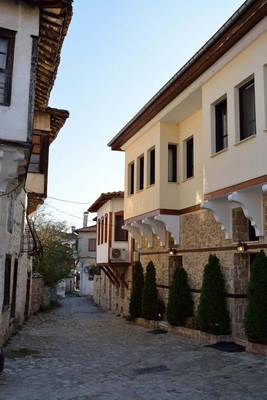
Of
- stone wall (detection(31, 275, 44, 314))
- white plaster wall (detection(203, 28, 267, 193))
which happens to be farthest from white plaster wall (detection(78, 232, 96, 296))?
white plaster wall (detection(203, 28, 267, 193))

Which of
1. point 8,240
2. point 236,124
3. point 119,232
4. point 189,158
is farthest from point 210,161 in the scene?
point 119,232

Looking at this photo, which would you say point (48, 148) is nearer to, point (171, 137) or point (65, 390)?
point (171, 137)

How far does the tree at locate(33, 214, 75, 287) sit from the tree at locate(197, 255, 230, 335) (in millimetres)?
15385

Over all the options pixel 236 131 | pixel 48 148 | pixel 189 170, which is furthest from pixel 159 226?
pixel 236 131

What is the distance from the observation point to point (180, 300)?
13.2m

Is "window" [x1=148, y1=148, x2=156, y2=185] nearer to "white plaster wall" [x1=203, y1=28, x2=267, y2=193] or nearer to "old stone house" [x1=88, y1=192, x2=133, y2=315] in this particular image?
"white plaster wall" [x1=203, y1=28, x2=267, y2=193]

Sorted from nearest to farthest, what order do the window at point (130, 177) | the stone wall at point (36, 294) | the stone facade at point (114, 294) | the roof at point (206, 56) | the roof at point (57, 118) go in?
the roof at point (206, 56) → the roof at point (57, 118) → the window at point (130, 177) → the stone facade at point (114, 294) → the stone wall at point (36, 294)

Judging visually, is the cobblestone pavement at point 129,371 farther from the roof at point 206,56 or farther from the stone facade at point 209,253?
the roof at point 206,56

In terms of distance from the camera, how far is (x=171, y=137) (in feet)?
47.0

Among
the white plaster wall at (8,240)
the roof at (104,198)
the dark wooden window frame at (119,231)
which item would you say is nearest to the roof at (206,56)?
the white plaster wall at (8,240)

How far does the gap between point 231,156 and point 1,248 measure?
5.22 metres

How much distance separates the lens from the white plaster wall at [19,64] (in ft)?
24.6

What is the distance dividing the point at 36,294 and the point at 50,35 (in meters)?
16.9

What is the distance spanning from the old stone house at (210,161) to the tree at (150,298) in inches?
10.0
